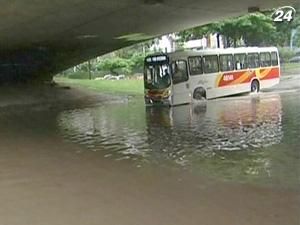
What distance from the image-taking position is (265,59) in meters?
30.8

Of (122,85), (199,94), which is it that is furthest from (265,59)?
(122,85)

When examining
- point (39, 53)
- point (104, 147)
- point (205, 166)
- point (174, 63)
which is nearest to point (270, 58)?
point (174, 63)

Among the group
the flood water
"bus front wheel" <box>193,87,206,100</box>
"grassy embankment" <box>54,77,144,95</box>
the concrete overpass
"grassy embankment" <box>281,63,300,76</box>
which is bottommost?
the flood water

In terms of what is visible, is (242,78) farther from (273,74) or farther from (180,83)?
(180,83)

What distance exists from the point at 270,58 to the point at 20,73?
54.5ft

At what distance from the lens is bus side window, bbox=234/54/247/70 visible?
95.6 feet

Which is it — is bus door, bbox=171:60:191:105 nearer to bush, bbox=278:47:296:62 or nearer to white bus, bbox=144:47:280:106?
white bus, bbox=144:47:280:106

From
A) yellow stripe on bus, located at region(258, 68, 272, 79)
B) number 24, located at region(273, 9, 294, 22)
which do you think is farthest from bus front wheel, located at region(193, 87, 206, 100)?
number 24, located at region(273, 9, 294, 22)

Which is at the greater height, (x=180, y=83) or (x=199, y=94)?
(x=180, y=83)

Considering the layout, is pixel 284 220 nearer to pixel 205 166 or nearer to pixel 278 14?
pixel 205 166

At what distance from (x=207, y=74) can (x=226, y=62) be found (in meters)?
1.72

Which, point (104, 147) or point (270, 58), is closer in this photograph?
point (104, 147)

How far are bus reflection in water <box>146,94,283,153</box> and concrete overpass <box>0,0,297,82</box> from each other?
4094 millimetres

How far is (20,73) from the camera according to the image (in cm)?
3441
